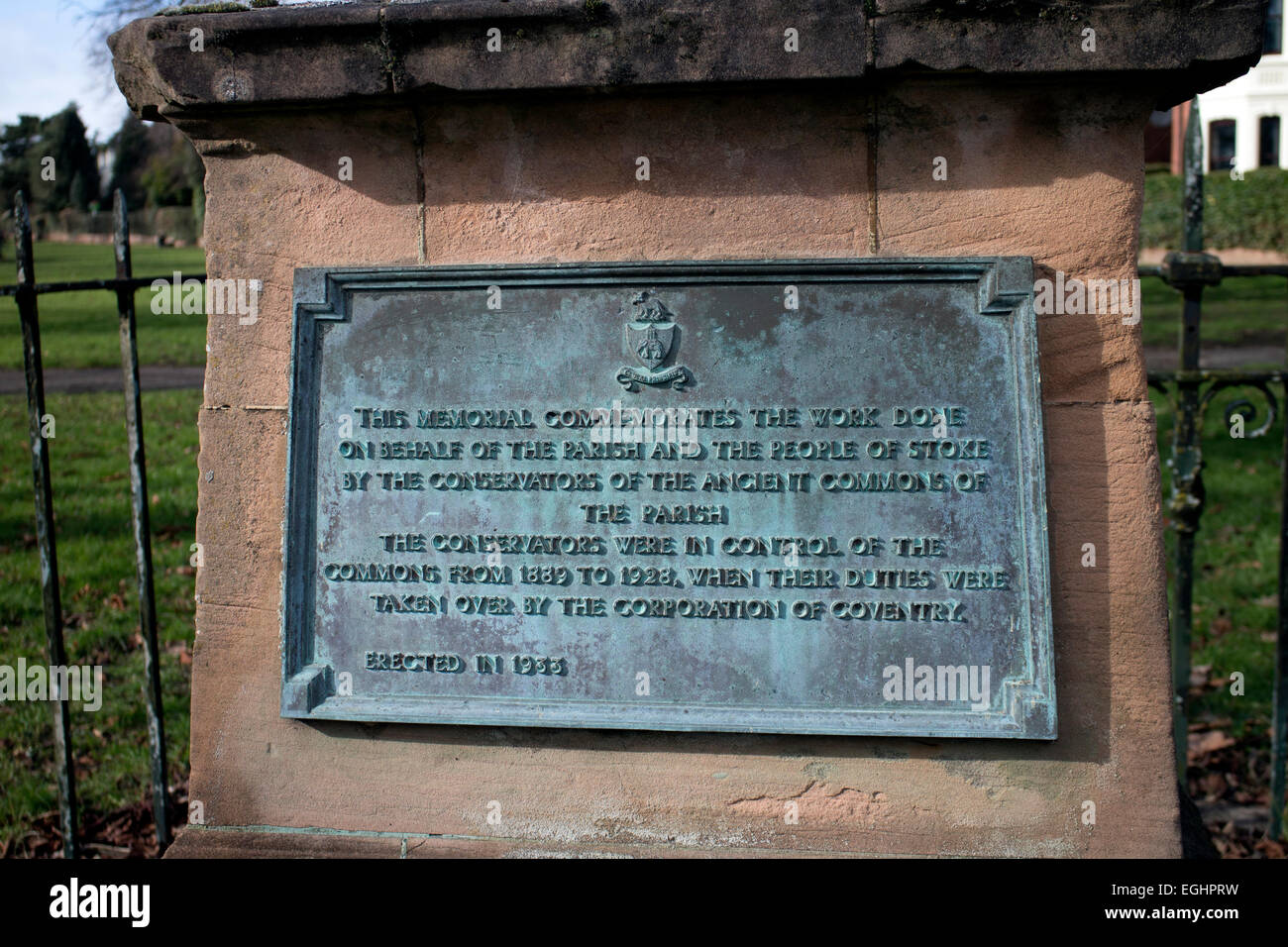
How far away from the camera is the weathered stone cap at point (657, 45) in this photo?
8.15 ft

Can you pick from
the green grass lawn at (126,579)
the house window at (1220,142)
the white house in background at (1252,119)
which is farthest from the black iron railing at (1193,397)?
the house window at (1220,142)

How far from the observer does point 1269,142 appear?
1125 inches

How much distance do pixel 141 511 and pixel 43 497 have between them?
0.89 feet

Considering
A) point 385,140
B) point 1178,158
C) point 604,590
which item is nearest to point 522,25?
point 385,140

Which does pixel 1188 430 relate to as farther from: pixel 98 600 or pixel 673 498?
pixel 98 600

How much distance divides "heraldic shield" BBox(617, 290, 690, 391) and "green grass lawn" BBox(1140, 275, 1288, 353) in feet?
33.4

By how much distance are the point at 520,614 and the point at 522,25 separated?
157cm

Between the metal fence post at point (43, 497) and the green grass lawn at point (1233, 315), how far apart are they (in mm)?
11315

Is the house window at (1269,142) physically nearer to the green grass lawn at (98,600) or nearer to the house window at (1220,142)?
the house window at (1220,142)

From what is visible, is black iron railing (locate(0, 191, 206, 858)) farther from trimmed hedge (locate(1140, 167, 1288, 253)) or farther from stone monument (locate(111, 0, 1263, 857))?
trimmed hedge (locate(1140, 167, 1288, 253))

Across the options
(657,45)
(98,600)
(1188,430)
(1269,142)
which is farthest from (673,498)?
(1269,142)

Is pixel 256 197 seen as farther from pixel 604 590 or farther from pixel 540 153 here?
pixel 604 590

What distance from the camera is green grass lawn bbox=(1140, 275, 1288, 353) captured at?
1248cm

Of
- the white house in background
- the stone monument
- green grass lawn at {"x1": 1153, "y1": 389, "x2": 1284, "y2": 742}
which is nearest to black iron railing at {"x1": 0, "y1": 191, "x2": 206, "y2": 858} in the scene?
the stone monument
